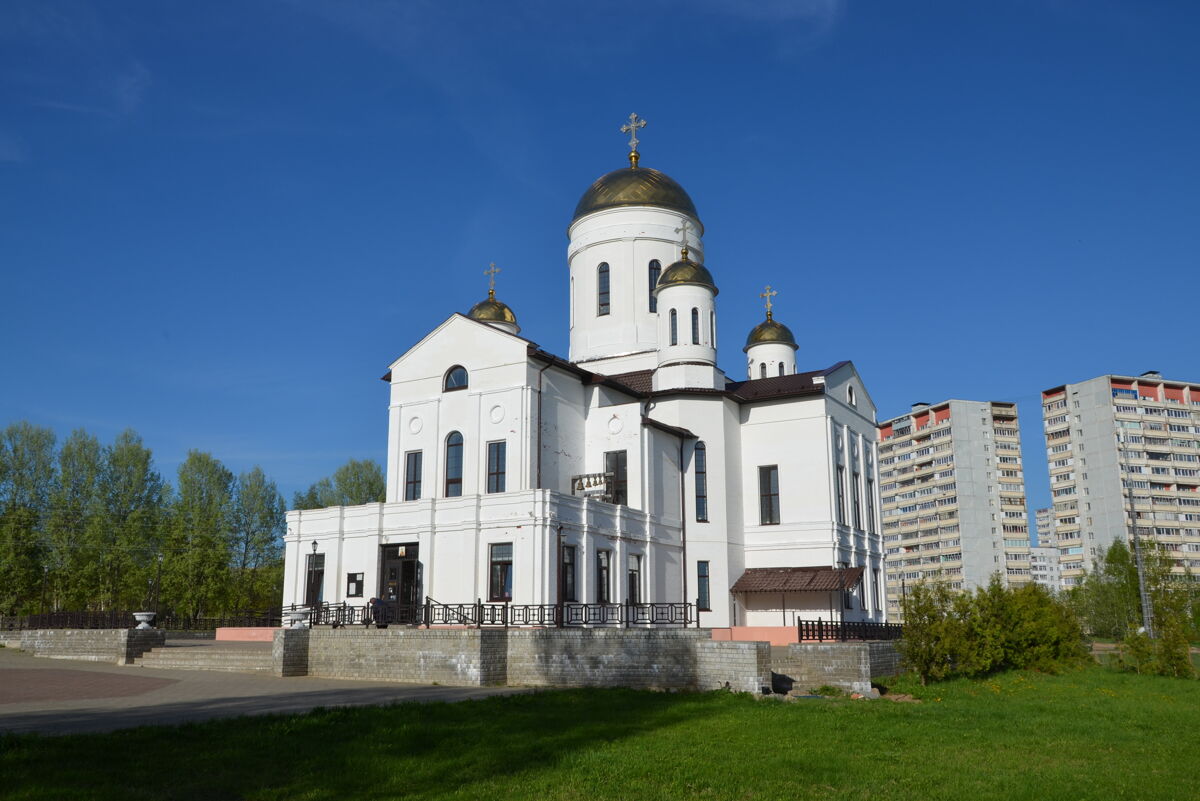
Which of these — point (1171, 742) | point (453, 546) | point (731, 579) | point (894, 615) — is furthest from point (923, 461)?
point (1171, 742)

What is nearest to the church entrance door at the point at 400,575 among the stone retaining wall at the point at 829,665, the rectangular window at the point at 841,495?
the stone retaining wall at the point at 829,665

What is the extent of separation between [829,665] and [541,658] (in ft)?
21.7

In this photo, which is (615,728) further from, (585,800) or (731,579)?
(731,579)

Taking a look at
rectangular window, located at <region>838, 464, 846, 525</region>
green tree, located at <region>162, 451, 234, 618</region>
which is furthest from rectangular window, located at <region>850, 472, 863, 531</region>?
green tree, located at <region>162, 451, 234, 618</region>

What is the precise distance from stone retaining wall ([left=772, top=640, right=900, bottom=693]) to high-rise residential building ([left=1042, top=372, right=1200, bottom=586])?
7034 cm

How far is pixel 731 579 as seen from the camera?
31531 millimetres

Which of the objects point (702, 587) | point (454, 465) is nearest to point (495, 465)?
point (454, 465)

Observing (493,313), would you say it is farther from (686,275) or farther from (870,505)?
(870,505)

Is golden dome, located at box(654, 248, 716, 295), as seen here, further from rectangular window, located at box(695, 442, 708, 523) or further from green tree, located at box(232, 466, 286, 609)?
green tree, located at box(232, 466, 286, 609)

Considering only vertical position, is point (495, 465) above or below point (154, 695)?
above

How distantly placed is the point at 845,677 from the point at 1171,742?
9.20 meters

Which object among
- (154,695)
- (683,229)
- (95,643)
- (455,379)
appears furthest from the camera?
(683,229)

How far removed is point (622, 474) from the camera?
29.9 m

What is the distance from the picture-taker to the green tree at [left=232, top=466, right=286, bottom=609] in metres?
50.8
